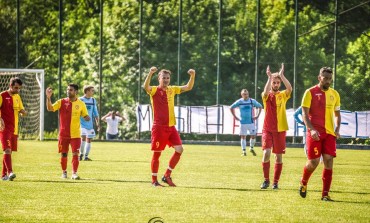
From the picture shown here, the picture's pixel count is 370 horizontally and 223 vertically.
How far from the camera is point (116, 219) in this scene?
1091 centimetres


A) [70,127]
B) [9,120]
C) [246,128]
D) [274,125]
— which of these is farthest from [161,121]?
[246,128]

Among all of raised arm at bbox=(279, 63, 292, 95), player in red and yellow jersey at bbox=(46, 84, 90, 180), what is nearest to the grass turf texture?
player in red and yellow jersey at bbox=(46, 84, 90, 180)

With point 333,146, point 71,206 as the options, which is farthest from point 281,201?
point 71,206

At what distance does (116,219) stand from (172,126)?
5442 millimetres

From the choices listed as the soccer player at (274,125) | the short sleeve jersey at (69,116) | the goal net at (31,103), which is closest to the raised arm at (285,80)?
the soccer player at (274,125)

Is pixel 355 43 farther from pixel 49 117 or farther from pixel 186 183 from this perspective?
pixel 186 183

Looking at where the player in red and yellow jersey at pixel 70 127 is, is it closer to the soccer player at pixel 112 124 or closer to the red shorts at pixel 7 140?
the red shorts at pixel 7 140

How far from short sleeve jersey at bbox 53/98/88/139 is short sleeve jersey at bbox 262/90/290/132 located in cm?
404

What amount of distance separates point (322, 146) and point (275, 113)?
2683mm

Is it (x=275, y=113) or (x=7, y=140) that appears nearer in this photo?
(x=275, y=113)

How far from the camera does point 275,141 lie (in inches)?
636

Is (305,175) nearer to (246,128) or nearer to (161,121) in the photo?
(161,121)

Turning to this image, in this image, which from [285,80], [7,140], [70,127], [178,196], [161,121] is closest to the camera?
[178,196]

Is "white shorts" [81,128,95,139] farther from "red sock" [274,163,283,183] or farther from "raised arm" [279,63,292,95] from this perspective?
"red sock" [274,163,283,183]
